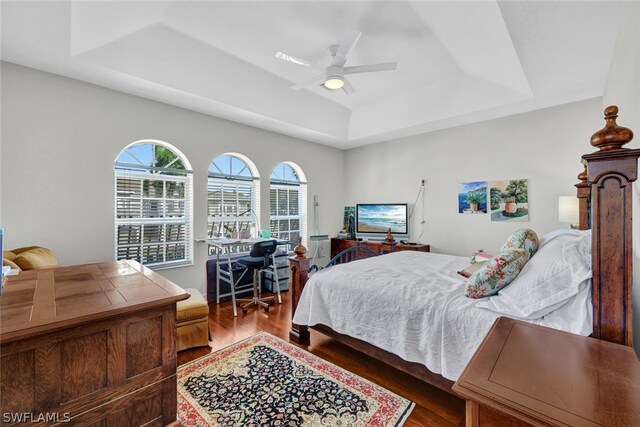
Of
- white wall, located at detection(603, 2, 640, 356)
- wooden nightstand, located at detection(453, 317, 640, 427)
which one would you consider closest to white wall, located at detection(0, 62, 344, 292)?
wooden nightstand, located at detection(453, 317, 640, 427)

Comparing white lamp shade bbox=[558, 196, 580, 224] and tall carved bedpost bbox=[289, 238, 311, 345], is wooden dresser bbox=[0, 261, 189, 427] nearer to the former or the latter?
tall carved bedpost bbox=[289, 238, 311, 345]

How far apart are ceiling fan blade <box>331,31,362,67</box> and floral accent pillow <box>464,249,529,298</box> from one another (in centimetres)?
208

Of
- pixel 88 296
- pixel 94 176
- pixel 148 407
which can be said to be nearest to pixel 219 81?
pixel 94 176

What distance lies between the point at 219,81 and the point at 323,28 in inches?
57.8

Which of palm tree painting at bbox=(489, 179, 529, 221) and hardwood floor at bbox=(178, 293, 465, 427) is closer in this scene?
hardwood floor at bbox=(178, 293, 465, 427)

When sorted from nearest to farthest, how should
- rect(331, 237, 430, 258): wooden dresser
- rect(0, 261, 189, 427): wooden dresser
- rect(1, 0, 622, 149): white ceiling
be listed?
1. rect(0, 261, 189, 427): wooden dresser
2. rect(1, 0, 622, 149): white ceiling
3. rect(331, 237, 430, 258): wooden dresser

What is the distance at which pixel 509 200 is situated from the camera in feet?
13.4

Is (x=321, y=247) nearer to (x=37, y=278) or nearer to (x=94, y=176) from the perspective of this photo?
(x=94, y=176)

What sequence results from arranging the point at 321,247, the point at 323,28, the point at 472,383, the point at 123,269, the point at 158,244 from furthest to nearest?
the point at 321,247 < the point at 158,244 < the point at 323,28 < the point at 123,269 < the point at 472,383

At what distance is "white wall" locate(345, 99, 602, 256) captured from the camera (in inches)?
143

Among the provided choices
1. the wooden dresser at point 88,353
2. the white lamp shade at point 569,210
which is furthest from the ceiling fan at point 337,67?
the white lamp shade at point 569,210

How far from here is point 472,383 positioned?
847 mm

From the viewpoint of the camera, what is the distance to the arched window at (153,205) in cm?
355

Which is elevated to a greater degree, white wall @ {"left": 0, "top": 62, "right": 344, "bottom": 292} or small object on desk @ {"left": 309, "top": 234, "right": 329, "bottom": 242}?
white wall @ {"left": 0, "top": 62, "right": 344, "bottom": 292}
